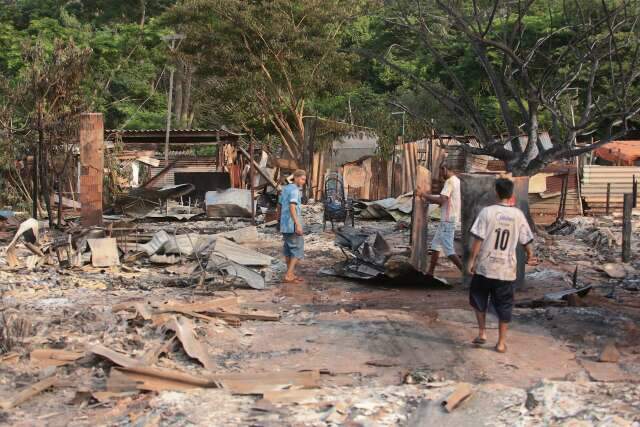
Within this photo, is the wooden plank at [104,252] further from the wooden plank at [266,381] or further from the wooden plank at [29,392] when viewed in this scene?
the wooden plank at [266,381]

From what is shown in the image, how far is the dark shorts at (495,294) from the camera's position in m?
6.69

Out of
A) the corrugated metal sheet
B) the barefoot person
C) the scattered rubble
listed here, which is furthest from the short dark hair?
the corrugated metal sheet

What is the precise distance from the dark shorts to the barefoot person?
3.92 m

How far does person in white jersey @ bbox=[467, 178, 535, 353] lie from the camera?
6.69m

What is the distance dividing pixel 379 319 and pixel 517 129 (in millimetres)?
4108

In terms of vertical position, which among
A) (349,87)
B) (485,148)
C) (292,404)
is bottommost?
(292,404)

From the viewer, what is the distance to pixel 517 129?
35.3 ft

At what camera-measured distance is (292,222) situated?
414 inches

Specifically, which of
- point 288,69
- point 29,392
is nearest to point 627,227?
point 29,392

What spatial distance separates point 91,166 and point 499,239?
9.59 m

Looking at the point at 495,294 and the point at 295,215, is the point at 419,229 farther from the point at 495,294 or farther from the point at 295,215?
the point at 495,294

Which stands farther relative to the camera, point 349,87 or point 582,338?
point 349,87

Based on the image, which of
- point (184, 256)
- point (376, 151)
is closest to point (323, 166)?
point (376, 151)

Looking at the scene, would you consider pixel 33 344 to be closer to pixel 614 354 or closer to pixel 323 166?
pixel 614 354
